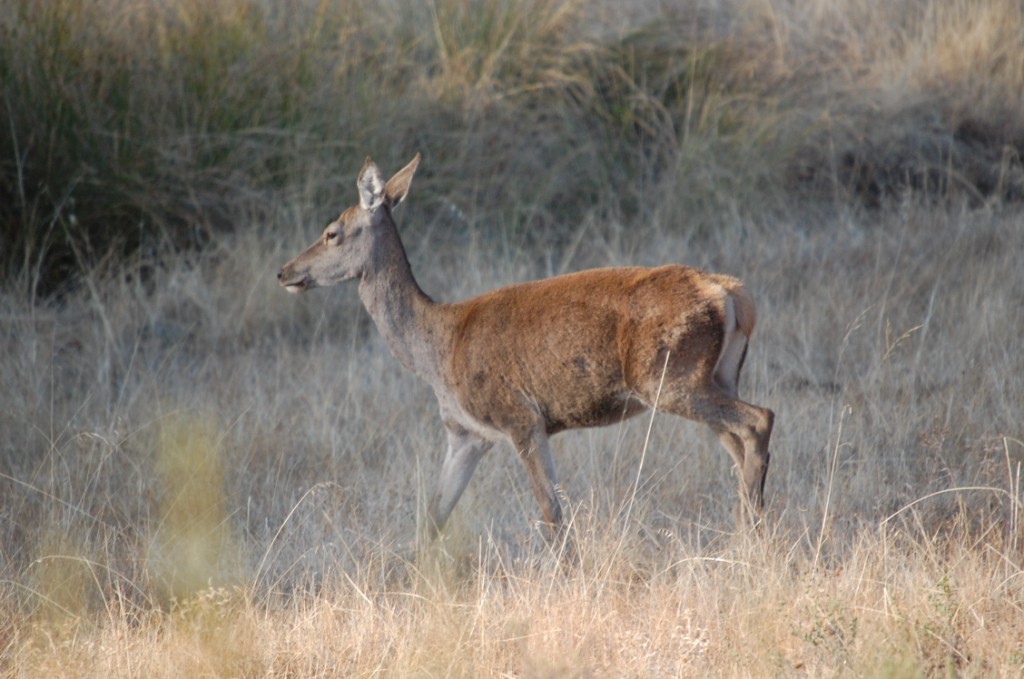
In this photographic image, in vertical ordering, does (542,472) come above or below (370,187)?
below

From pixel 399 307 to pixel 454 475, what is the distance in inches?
32.5

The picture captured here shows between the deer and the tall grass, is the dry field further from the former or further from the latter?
the deer

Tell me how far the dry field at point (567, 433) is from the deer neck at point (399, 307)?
1.98 ft

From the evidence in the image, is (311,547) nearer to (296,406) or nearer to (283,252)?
(296,406)

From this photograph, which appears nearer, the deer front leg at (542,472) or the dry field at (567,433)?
the dry field at (567,433)

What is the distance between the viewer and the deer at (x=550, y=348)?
5.19 metres

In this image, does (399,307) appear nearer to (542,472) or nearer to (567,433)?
(542,472)

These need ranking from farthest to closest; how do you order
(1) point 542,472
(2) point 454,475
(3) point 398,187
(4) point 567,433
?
(4) point 567,433, (3) point 398,187, (2) point 454,475, (1) point 542,472

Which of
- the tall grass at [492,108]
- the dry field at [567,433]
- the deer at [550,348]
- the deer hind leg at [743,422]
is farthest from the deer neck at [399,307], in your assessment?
the tall grass at [492,108]

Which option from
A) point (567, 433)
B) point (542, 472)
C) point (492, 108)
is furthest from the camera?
point (492, 108)

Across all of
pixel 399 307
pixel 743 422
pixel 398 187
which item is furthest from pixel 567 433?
pixel 743 422

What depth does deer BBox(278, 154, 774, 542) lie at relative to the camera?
519cm

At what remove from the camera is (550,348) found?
5453mm

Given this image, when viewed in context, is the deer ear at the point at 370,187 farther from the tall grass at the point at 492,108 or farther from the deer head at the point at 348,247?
the tall grass at the point at 492,108
